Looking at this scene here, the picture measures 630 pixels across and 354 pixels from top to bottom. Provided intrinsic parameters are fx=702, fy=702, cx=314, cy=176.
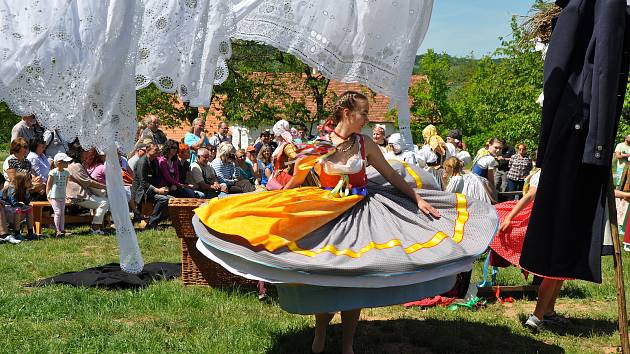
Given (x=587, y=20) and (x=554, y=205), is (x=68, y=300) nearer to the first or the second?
(x=554, y=205)

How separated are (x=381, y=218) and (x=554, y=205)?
1310 millimetres

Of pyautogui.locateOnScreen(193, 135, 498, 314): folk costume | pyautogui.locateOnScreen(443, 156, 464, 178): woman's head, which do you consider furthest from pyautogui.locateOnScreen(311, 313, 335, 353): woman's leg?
pyautogui.locateOnScreen(443, 156, 464, 178): woman's head

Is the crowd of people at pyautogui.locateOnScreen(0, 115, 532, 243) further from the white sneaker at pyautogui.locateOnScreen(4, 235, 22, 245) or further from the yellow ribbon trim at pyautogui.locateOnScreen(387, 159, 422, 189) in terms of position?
the yellow ribbon trim at pyautogui.locateOnScreen(387, 159, 422, 189)

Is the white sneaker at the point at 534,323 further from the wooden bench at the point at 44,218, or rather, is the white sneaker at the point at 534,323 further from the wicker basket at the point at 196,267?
the wooden bench at the point at 44,218

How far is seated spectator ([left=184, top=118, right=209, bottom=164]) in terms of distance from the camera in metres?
13.0

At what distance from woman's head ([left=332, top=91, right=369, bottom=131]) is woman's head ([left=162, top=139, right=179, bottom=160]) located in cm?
739

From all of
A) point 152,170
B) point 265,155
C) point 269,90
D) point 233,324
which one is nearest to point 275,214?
point 233,324

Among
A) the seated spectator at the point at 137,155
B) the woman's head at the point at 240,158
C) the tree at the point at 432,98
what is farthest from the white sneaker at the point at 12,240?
the tree at the point at 432,98

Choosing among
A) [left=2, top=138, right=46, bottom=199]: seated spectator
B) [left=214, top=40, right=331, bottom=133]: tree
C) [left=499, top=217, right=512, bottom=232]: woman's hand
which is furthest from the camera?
[left=214, top=40, right=331, bottom=133]: tree

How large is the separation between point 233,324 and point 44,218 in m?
6.02

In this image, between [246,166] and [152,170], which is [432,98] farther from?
[152,170]

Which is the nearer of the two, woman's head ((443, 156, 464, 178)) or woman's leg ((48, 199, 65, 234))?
woman's head ((443, 156, 464, 178))

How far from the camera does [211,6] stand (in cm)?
437

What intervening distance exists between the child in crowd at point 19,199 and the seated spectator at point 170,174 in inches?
88.5
